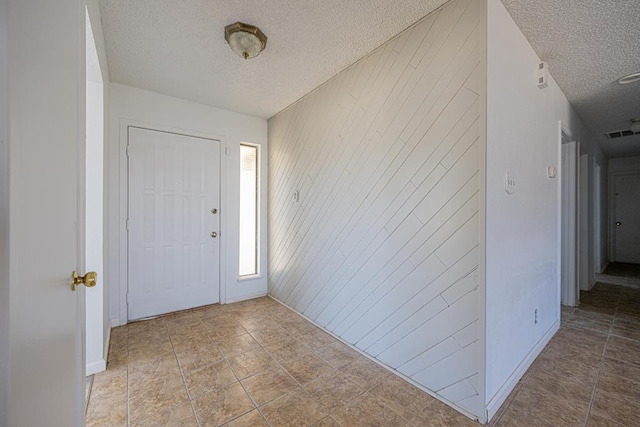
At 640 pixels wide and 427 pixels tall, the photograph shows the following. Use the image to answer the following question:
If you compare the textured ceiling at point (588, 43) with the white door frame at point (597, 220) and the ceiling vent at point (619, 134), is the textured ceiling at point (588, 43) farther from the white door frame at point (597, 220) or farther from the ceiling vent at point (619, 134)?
the white door frame at point (597, 220)

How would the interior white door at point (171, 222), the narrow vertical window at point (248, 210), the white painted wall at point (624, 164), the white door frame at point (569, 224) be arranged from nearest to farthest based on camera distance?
the interior white door at point (171, 222) → the white door frame at point (569, 224) → the narrow vertical window at point (248, 210) → the white painted wall at point (624, 164)

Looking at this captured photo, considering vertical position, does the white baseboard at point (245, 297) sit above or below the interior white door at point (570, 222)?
below

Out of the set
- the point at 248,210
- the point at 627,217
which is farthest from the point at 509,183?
the point at 627,217

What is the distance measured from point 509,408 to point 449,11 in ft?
8.22

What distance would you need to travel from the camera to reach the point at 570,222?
126 inches

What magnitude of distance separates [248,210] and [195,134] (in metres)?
1.18

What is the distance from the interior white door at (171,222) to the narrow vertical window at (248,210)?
39 cm

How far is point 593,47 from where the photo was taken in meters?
1.97

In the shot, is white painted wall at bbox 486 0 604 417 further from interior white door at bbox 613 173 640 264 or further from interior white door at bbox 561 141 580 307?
interior white door at bbox 613 173 640 264

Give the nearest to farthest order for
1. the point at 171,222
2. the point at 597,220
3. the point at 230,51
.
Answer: the point at 230,51 → the point at 171,222 → the point at 597,220

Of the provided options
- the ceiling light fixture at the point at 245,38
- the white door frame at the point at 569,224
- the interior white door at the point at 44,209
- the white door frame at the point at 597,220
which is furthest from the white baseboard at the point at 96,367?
the white door frame at the point at 597,220

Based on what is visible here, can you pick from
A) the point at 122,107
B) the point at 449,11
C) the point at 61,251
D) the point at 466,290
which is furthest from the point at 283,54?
the point at 466,290

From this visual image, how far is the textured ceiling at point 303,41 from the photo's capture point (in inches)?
65.4

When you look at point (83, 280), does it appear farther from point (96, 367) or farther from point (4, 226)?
point (96, 367)
